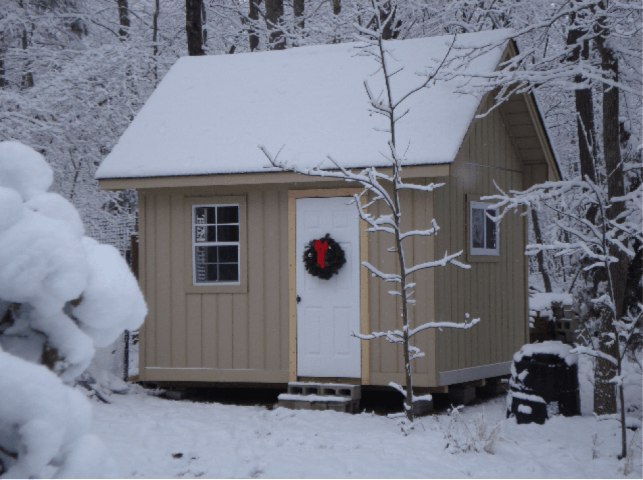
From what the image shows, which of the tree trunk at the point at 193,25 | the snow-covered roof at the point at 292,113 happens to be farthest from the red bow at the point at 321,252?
the tree trunk at the point at 193,25

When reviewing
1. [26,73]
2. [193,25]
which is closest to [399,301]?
[193,25]

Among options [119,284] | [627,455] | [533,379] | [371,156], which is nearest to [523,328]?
[533,379]

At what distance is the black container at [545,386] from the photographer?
25.0 feet

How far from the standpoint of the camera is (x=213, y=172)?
9055mm

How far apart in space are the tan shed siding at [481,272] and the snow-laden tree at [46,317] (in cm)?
675

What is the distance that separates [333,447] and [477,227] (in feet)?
13.7

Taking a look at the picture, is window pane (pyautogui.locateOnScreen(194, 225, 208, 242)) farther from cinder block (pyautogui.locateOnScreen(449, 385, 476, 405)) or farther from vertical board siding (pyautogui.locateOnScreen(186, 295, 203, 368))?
cinder block (pyautogui.locateOnScreen(449, 385, 476, 405))

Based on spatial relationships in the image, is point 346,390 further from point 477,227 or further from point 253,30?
point 253,30

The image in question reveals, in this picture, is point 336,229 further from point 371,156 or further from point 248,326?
point 248,326

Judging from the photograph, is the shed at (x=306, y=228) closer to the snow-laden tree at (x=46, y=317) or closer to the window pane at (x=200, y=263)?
the window pane at (x=200, y=263)

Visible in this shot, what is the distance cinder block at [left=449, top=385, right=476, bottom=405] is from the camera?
30.7 ft

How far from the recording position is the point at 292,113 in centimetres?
986

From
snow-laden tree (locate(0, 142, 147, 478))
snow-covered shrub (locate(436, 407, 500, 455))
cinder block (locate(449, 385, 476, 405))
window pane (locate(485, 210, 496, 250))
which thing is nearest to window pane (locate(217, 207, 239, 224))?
window pane (locate(485, 210, 496, 250))

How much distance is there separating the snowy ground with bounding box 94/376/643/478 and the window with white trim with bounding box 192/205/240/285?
1819 mm
